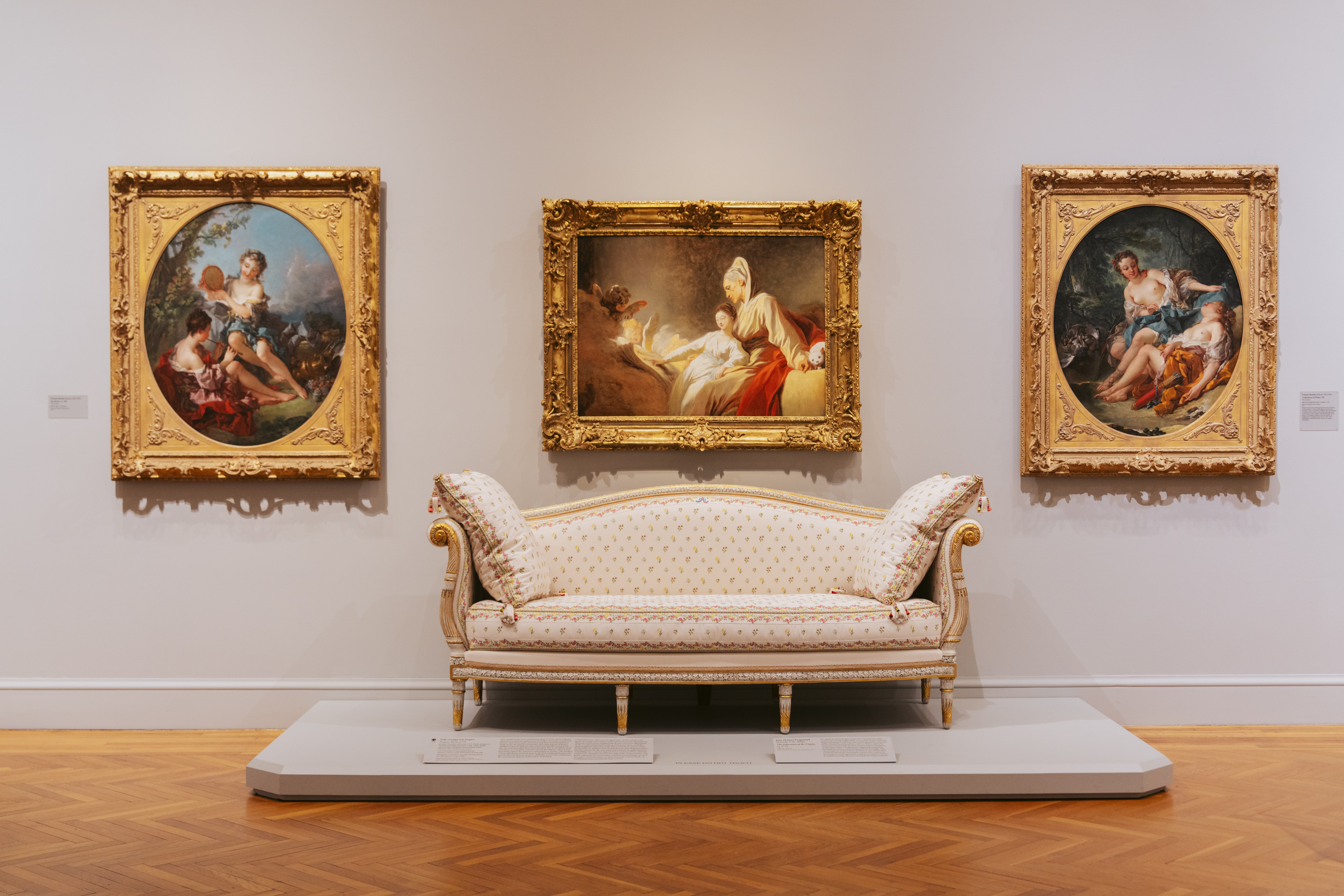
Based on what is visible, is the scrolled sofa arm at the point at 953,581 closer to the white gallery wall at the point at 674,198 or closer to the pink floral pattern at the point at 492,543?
the white gallery wall at the point at 674,198

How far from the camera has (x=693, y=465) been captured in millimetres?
4965

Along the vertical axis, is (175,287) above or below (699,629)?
above

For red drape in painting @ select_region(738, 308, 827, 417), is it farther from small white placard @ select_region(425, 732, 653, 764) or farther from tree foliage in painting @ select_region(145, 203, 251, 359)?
tree foliage in painting @ select_region(145, 203, 251, 359)

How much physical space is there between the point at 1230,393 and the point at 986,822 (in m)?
2.86

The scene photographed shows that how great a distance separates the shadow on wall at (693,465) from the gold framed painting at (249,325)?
3.39 ft

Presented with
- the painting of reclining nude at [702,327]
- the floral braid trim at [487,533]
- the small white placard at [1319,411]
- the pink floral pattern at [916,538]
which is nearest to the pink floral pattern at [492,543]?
the floral braid trim at [487,533]

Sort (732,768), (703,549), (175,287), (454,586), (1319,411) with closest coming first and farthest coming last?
1. (732,768)
2. (454,586)
3. (703,549)
4. (175,287)
5. (1319,411)

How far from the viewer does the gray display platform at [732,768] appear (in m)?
Answer: 3.59

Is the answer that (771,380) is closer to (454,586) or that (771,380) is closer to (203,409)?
(454,586)

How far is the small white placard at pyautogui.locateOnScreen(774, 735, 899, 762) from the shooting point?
367 cm

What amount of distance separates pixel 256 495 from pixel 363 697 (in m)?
1.20

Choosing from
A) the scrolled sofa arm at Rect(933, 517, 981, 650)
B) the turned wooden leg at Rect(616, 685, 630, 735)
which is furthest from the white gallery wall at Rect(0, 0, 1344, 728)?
the turned wooden leg at Rect(616, 685, 630, 735)

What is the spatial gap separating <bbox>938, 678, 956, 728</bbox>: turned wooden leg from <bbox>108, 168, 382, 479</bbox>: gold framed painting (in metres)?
2.98

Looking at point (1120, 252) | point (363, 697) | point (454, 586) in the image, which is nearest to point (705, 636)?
point (454, 586)
